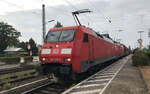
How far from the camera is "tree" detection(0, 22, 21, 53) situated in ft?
222

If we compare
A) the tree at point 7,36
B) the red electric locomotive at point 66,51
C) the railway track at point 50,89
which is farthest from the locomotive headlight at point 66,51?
the tree at point 7,36

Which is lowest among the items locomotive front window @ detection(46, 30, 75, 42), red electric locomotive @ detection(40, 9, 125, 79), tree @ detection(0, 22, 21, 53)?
red electric locomotive @ detection(40, 9, 125, 79)

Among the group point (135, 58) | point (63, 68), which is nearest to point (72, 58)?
point (63, 68)

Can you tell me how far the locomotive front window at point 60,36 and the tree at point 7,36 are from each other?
218 feet

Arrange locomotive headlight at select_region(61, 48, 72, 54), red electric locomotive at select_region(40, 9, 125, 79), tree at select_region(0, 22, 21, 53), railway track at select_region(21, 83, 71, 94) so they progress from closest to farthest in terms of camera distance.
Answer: railway track at select_region(21, 83, 71, 94) < red electric locomotive at select_region(40, 9, 125, 79) < locomotive headlight at select_region(61, 48, 72, 54) < tree at select_region(0, 22, 21, 53)

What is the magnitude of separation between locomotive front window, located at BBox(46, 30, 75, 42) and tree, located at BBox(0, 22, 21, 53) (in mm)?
66355

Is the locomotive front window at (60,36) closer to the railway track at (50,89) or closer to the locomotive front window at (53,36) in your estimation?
the locomotive front window at (53,36)

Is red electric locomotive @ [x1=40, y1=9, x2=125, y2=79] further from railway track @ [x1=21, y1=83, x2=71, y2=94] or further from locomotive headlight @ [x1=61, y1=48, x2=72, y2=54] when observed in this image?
railway track @ [x1=21, y1=83, x2=71, y2=94]

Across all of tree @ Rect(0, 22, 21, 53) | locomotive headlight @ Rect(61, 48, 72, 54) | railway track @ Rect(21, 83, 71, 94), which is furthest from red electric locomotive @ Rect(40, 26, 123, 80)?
tree @ Rect(0, 22, 21, 53)

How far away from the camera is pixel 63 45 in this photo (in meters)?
7.79

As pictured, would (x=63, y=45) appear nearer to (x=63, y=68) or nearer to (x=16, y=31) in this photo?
(x=63, y=68)

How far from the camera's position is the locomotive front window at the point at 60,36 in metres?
8.02

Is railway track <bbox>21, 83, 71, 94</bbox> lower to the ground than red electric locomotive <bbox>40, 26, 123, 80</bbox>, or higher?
lower

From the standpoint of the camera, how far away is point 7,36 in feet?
229
